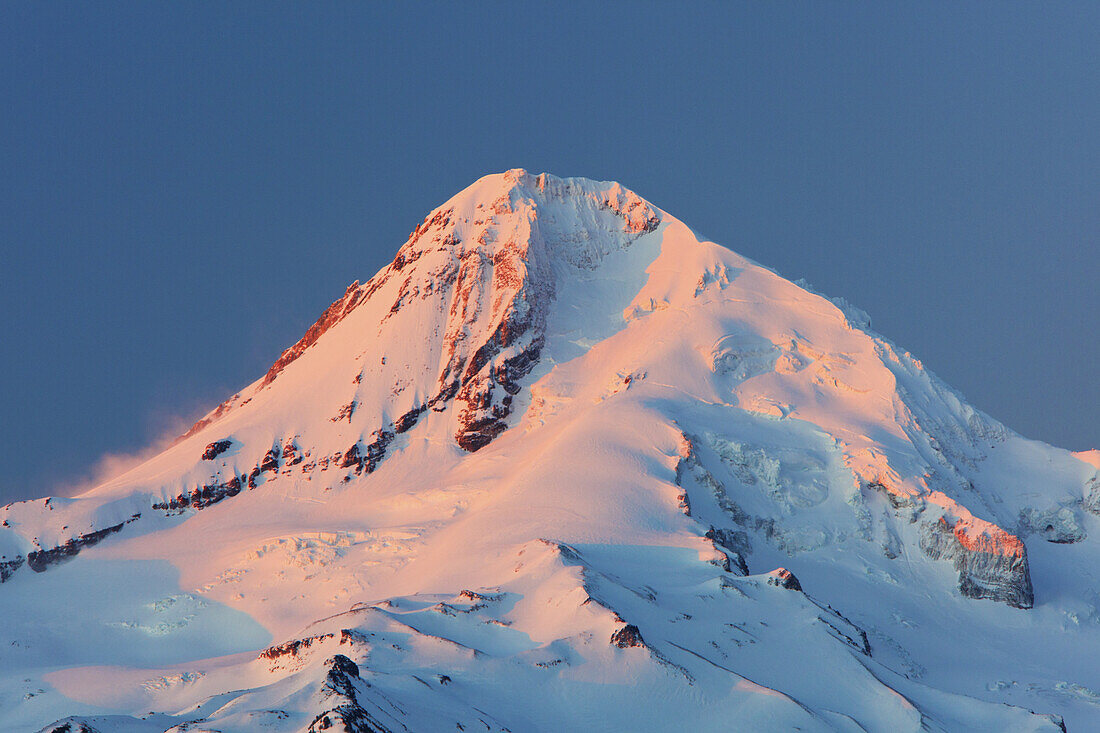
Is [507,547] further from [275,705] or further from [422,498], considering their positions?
[275,705]

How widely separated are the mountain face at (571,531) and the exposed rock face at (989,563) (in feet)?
0.88

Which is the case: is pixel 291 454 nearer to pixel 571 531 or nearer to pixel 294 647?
pixel 571 531

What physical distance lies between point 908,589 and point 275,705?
86.5 metres

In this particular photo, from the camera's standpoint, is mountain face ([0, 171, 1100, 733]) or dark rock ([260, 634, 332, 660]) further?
dark rock ([260, 634, 332, 660])

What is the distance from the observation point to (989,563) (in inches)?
4946

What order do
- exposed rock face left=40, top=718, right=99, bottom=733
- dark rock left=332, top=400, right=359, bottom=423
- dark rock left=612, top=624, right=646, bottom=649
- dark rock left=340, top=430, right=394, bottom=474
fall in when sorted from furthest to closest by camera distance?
1. dark rock left=332, top=400, right=359, bottom=423
2. dark rock left=340, top=430, right=394, bottom=474
3. dark rock left=612, top=624, right=646, bottom=649
4. exposed rock face left=40, top=718, right=99, bottom=733

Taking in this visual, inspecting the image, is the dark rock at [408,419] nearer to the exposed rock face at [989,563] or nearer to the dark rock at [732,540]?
the dark rock at [732,540]

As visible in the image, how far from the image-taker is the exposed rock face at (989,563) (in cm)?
12519

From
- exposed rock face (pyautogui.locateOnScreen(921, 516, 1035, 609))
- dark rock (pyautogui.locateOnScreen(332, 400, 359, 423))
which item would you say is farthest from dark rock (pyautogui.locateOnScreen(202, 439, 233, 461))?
exposed rock face (pyautogui.locateOnScreen(921, 516, 1035, 609))

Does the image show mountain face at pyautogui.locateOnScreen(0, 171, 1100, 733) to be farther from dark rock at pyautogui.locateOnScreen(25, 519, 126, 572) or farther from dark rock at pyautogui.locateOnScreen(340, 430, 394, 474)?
dark rock at pyautogui.locateOnScreen(340, 430, 394, 474)

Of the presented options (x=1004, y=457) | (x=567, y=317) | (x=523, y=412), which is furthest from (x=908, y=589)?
Answer: (x=567, y=317)

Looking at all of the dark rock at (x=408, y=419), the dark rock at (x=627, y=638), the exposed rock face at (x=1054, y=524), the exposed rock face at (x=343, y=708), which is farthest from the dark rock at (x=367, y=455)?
the exposed rock face at (x=343, y=708)

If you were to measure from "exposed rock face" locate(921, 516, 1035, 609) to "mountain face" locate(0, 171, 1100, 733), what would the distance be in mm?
269

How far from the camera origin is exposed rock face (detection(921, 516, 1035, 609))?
125188mm
